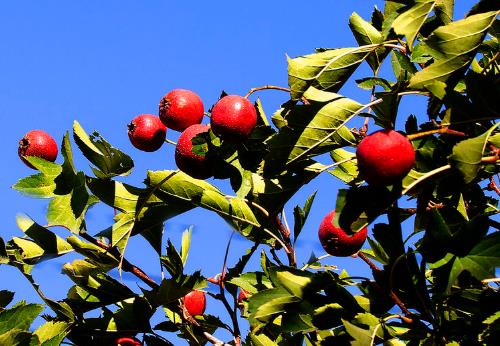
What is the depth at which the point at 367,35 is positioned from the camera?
11.8 feet

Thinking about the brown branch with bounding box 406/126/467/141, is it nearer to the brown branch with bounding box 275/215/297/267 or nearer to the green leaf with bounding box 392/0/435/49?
the green leaf with bounding box 392/0/435/49

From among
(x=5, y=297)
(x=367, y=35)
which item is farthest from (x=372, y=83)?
(x=5, y=297)

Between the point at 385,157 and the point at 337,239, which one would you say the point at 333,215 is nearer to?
the point at 337,239

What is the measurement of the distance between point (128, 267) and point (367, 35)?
60.8 inches


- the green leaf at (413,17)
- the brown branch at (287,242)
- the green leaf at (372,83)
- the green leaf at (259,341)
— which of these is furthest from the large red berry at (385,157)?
the brown branch at (287,242)

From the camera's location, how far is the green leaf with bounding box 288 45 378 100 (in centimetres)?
280

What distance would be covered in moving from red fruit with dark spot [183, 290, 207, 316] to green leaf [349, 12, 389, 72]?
156 centimetres

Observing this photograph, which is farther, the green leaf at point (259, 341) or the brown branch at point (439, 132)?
the green leaf at point (259, 341)

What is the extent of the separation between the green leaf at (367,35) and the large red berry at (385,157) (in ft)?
3.49

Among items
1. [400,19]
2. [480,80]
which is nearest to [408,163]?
[480,80]

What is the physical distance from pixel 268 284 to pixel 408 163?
52.2 inches

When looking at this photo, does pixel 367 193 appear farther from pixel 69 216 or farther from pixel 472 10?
pixel 69 216

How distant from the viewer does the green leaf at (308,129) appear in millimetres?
2838

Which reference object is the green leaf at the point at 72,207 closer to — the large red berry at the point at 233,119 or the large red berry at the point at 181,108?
the large red berry at the point at 181,108
